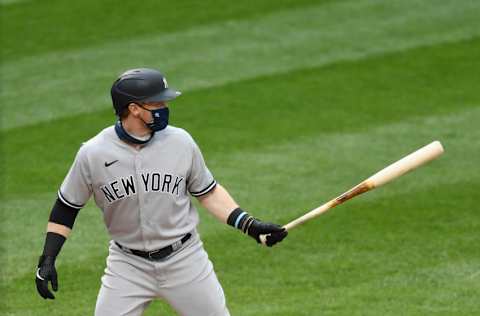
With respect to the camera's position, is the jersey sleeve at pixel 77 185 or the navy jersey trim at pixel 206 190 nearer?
the jersey sleeve at pixel 77 185

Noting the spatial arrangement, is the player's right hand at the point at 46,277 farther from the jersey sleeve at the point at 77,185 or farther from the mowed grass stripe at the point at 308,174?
the mowed grass stripe at the point at 308,174

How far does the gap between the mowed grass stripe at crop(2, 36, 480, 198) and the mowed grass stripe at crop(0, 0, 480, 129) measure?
0.28 m

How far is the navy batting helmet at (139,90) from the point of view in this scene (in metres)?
6.00

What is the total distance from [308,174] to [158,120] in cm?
446

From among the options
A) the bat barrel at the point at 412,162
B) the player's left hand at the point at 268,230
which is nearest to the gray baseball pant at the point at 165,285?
the player's left hand at the point at 268,230

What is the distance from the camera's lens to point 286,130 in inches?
445

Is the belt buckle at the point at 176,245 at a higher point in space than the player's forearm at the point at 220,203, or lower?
lower

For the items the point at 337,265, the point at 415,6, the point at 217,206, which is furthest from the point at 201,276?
the point at 415,6

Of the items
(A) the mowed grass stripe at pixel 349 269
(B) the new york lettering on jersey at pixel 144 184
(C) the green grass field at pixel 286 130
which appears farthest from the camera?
(C) the green grass field at pixel 286 130

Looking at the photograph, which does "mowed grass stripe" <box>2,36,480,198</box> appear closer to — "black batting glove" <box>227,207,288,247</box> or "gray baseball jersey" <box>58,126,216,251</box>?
"black batting glove" <box>227,207,288,247</box>

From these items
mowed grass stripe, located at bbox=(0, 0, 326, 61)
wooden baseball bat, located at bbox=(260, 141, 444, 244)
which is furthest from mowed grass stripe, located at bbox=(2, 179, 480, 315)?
mowed grass stripe, located at bbox=(0, 0, 326, 61)

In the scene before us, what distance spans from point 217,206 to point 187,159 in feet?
1.23

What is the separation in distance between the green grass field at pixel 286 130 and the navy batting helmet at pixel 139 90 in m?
2.20

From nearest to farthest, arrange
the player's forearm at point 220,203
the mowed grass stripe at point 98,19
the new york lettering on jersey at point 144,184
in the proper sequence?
the new york lettering on jersey at point 144,184 < the player's forearm at point 220,203 < the mowed grass stripe at point 98,19
